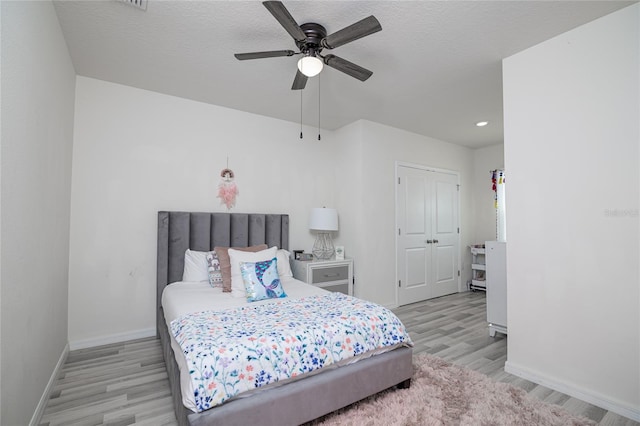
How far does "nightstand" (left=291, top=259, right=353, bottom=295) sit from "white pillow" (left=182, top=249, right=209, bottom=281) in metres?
1.13

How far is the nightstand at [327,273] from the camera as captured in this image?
3646 mm

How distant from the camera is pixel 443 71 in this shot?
109 inches

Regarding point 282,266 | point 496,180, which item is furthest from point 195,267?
point 496,180

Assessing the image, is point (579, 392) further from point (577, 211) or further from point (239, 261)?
point (239, 261)

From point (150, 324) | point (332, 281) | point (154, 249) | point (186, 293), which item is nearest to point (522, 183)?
point (332, 281)

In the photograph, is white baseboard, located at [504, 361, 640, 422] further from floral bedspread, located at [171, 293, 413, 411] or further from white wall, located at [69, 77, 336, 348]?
white wall, located at [69, 77, 336, 348]

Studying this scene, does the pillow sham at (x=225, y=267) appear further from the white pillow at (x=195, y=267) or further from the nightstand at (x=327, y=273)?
the nightstand at (x=327, y=273)

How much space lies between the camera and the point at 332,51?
2488 millimetres

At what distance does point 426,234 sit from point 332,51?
3286 mm

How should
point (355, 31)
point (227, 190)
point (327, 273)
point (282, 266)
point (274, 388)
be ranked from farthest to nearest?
point (327, 273), point (227, 190), point (282, 266), point (355, 31), point (274, 388)

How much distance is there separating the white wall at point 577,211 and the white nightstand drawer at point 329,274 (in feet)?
6.34

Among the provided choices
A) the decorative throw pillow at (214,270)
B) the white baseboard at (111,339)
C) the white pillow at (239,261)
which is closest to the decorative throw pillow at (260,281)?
the white pillow at (239,261)

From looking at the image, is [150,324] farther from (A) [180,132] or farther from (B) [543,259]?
(B) [543,259]

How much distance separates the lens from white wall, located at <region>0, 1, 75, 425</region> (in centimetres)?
137
